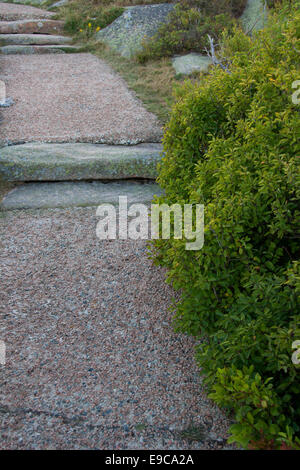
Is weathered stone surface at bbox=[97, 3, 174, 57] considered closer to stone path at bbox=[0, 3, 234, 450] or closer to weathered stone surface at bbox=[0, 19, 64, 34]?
weathered stone surface at bbox=[0, 19, 64, 34]

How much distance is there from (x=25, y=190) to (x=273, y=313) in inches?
161

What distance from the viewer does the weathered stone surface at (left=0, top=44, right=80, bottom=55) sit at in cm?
1071

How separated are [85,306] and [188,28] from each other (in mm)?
8425

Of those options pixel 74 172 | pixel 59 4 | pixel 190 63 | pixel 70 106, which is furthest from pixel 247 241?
Answer: pixel 59 4

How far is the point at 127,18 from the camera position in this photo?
36.6ft

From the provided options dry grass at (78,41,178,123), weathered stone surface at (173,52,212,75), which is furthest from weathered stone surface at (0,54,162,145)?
weathered stone surface at (173,52,212,75)

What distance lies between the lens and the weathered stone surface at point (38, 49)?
10711 mm

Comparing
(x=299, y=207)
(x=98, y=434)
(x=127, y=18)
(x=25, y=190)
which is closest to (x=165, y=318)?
(x=98, y=434)

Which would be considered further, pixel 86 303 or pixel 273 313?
pixel 86 303

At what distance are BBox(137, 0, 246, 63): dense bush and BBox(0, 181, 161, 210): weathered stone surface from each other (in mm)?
5256

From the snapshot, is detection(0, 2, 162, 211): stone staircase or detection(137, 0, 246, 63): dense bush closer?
detection(0, 2, 162, 211): stone staircase

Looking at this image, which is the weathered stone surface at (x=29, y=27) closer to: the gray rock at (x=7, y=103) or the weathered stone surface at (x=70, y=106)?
the weathered stone surface at (x=70, y=106)

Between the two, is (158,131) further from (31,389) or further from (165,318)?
(31,389)
